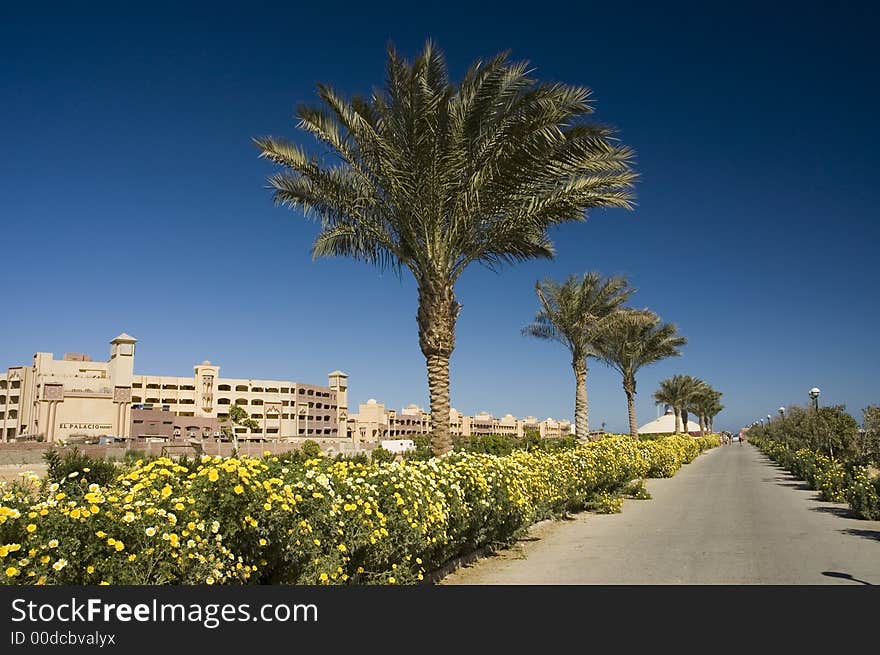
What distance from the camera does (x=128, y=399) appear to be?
2662 inches

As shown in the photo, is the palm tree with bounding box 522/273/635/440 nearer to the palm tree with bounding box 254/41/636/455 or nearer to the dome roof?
the palm tree with bounding box 254/41/636/455

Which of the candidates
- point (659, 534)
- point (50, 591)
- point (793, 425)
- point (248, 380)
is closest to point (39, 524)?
point (50, 591)

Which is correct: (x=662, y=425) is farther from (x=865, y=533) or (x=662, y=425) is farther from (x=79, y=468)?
(x=79, y=468)

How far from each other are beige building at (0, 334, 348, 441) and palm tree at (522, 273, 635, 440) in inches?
1897

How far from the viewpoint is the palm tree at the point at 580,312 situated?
87.5 feet

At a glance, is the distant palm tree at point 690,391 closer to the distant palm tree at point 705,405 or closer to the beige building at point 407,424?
the distant palm tree at point 705,405

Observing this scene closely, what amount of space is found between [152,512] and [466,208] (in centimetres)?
892

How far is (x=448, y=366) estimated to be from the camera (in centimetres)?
1234

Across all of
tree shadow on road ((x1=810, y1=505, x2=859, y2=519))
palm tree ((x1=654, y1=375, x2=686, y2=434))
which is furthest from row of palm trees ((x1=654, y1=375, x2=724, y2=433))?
tree shadow on road ((x1=810, y1=505, x2=859, y2=519))

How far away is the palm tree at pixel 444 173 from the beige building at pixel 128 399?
54.6m

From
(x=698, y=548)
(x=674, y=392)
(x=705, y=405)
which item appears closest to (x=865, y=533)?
(x=698, y=548)

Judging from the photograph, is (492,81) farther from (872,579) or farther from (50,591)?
(50,591)

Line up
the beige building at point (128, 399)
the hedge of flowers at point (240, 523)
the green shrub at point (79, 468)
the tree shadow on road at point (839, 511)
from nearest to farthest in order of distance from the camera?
the hedge of flowers at point (240, 523) → the green shrub at point (79, 468) → the tree shadow on road at point (839, 511) → the beige building at point (128, 399)

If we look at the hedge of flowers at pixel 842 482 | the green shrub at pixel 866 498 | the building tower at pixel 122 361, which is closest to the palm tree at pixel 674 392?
the hedge of flowers at pixel 842 482
